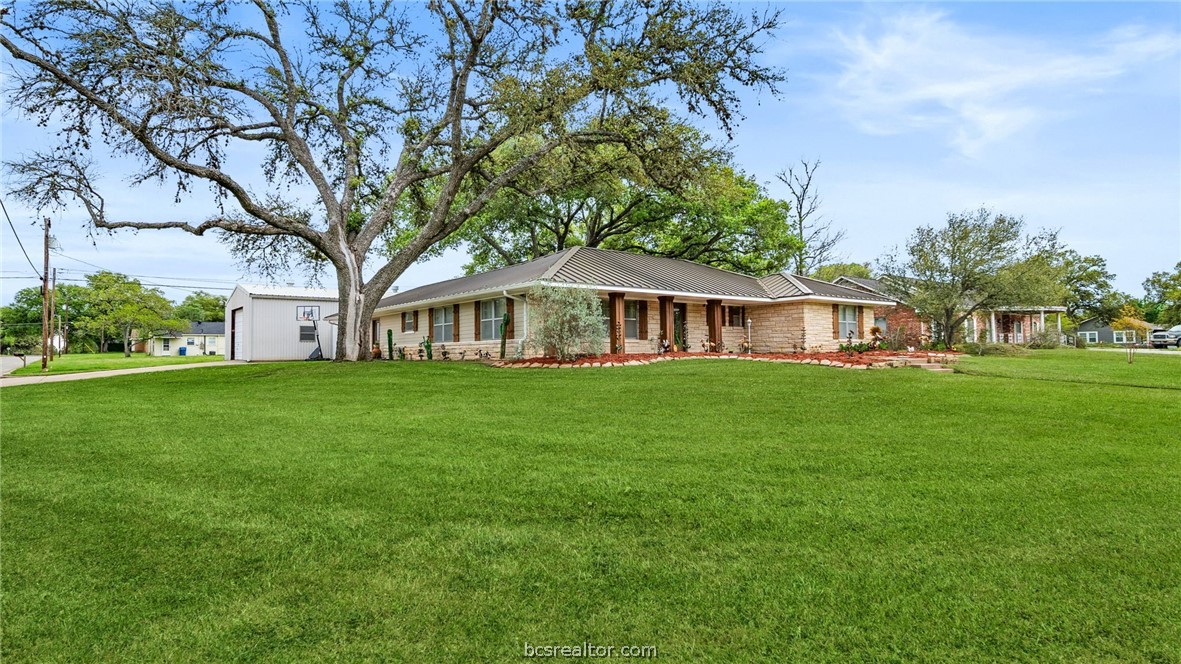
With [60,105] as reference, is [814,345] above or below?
below

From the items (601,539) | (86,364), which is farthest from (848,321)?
(86,364)

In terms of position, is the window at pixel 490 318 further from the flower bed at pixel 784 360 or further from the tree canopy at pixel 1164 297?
the tree canopy at pixel 1164 297

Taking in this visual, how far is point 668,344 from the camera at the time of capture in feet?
63.5

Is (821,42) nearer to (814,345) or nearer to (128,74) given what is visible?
(814,345)

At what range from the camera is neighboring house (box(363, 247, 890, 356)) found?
58.7ft

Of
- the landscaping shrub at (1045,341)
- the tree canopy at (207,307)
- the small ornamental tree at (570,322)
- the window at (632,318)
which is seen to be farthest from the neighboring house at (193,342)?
the landscaping shrub at (1045,341)

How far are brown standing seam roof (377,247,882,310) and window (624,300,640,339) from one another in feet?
2.91

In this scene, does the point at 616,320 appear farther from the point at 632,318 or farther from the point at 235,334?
the point at 235,334

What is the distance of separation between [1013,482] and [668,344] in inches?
594

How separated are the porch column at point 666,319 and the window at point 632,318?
2.63 ft

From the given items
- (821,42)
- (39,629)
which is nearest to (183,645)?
(39,629)

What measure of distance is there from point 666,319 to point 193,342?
193 feet

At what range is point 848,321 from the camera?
23125mm

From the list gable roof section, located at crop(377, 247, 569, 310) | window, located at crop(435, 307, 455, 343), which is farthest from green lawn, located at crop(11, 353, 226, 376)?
window, located at crop(435, 307, 455, 343)
